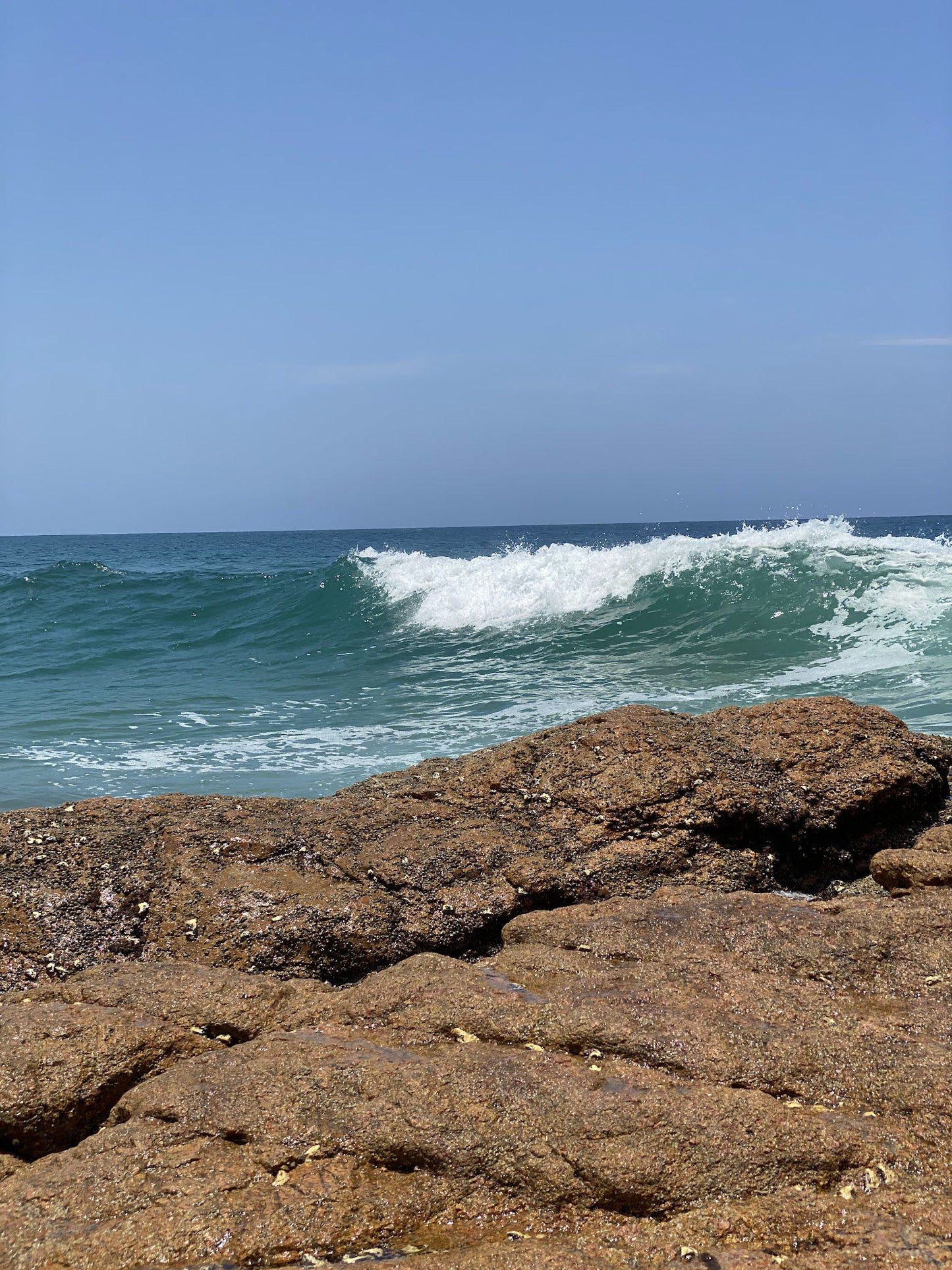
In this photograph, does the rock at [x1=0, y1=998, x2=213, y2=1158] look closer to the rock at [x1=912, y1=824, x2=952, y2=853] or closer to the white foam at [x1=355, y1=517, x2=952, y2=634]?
the rock at [x1=912, y1=824, x2=952, y2=853]

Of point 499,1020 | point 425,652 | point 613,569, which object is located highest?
point 613,569

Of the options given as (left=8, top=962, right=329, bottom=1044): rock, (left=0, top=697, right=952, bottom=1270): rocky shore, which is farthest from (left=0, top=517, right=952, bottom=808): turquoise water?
(left=8, top=962, right=329, bottom=1044): rock

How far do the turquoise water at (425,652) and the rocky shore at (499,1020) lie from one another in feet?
11.4

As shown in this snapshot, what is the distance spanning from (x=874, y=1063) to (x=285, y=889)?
2229 mm

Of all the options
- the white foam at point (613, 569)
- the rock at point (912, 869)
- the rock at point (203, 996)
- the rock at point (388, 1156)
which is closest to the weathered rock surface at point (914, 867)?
the rock at point (912, 869)

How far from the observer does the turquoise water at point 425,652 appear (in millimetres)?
8781

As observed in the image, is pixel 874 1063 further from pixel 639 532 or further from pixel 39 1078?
pixel 639 532

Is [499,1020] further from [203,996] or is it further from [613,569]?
[613,569]

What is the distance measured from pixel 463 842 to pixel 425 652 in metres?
11.1

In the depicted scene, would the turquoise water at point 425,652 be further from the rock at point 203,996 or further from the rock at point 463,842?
the rock at point 203,996

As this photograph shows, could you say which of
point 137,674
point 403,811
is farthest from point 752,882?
point 137,674

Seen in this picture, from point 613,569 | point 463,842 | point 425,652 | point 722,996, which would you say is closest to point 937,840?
point 722,996

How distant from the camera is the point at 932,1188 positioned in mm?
1961

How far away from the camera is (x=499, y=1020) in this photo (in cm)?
262
